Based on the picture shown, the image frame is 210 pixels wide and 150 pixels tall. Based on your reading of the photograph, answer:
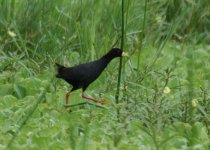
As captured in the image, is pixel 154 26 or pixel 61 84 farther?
pixel 154 26

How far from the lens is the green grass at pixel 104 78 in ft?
15.0

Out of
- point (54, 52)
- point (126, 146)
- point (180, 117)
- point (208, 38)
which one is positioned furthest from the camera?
point (208, 38)

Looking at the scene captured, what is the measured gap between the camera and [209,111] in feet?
17.5

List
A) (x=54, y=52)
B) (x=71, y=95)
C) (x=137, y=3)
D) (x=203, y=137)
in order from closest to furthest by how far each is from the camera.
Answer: (x=203, y=137) < (x=71, y=95) < (x=54, y=52) < (x=137, y=3)

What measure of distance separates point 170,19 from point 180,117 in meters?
3.69

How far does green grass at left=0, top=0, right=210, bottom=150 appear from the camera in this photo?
4574mm

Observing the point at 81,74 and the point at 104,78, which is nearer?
the point at 81,74

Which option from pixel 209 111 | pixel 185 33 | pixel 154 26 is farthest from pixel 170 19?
pixel 209 111

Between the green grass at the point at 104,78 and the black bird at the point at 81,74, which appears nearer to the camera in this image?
the green grass at the point at 104,78

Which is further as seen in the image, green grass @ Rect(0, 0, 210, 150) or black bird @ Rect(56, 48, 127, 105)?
black bird @ Rect(56, 48, 127, 105)

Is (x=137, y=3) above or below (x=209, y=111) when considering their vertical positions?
above

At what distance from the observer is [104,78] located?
6.44 meters

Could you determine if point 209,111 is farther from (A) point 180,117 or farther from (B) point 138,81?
(B) point 138,81

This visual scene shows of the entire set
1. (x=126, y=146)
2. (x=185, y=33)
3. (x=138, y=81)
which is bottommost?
(x=126, y=146)
